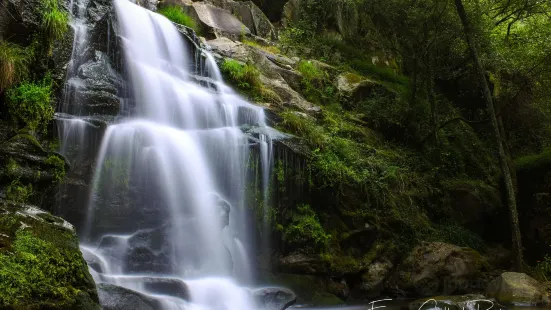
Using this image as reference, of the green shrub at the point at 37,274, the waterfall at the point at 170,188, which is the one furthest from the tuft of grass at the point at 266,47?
the green shrub at the point at 37,274

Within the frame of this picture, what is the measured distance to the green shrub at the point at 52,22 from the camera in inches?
326

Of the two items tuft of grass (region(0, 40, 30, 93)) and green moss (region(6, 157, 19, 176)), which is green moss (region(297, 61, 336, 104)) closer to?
tuft of grass (region(0, 40, 30, 93))

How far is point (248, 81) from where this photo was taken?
12.4m

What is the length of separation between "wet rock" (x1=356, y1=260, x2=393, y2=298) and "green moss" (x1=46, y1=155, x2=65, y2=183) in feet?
21.0

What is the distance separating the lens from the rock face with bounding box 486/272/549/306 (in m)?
8.66

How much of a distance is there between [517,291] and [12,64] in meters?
9.93

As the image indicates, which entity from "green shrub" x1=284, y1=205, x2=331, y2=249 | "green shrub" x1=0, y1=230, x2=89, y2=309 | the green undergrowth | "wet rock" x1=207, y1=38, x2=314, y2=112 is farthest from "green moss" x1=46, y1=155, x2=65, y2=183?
"wet rock" x1=207, y1=38, x2=314, y2=112

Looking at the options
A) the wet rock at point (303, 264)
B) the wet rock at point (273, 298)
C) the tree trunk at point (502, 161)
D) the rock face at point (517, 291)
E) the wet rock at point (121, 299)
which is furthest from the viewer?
the tree trunk at point (502, 161)

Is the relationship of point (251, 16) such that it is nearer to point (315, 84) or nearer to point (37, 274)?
→ point (315, 84)

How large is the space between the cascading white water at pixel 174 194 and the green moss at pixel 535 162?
9365 millimetres

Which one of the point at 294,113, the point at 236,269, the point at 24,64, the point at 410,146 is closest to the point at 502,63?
the point at 410,146

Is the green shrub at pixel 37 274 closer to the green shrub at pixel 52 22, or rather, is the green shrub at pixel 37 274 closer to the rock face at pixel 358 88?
the green shrub at pixel 52 22

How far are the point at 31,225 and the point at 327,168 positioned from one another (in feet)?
21.0

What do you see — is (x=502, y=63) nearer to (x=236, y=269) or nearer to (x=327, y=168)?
(x=327, y=168)
